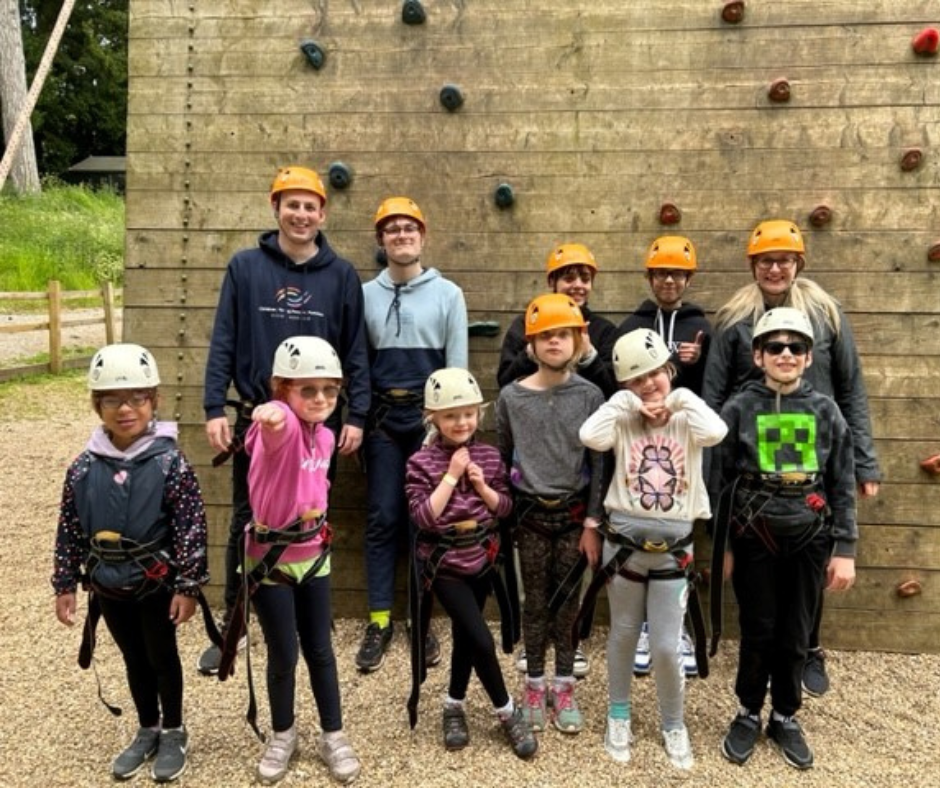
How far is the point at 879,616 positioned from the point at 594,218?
2.67 metres

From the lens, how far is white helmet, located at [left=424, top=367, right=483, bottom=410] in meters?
3.17

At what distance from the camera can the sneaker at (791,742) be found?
10.6 feet

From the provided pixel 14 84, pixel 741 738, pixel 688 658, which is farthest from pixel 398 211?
pixel 14 84

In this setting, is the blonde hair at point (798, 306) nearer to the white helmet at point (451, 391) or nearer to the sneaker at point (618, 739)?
the white helmet at point (451, 391)

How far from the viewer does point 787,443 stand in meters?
3.18

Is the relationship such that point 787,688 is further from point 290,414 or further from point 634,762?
point 290,414

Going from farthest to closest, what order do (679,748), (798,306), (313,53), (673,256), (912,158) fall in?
(313,53) < (912,158) < (673,256) < (798,306) < (679,748)

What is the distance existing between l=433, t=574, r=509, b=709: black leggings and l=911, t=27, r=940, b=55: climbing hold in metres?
3.53

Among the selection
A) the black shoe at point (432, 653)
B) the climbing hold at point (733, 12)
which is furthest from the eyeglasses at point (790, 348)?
the black shoe at point (432, 653)

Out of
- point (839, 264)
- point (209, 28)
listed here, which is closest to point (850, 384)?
point (839, 264)

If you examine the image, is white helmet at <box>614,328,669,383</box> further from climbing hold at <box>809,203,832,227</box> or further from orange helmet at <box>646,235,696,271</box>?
climbing hold at <box>809,203,832,227</box>

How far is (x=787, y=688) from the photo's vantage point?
3258 millimetres

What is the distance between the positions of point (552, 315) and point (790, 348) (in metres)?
0.95

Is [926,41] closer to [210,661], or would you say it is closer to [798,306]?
[798,306]
